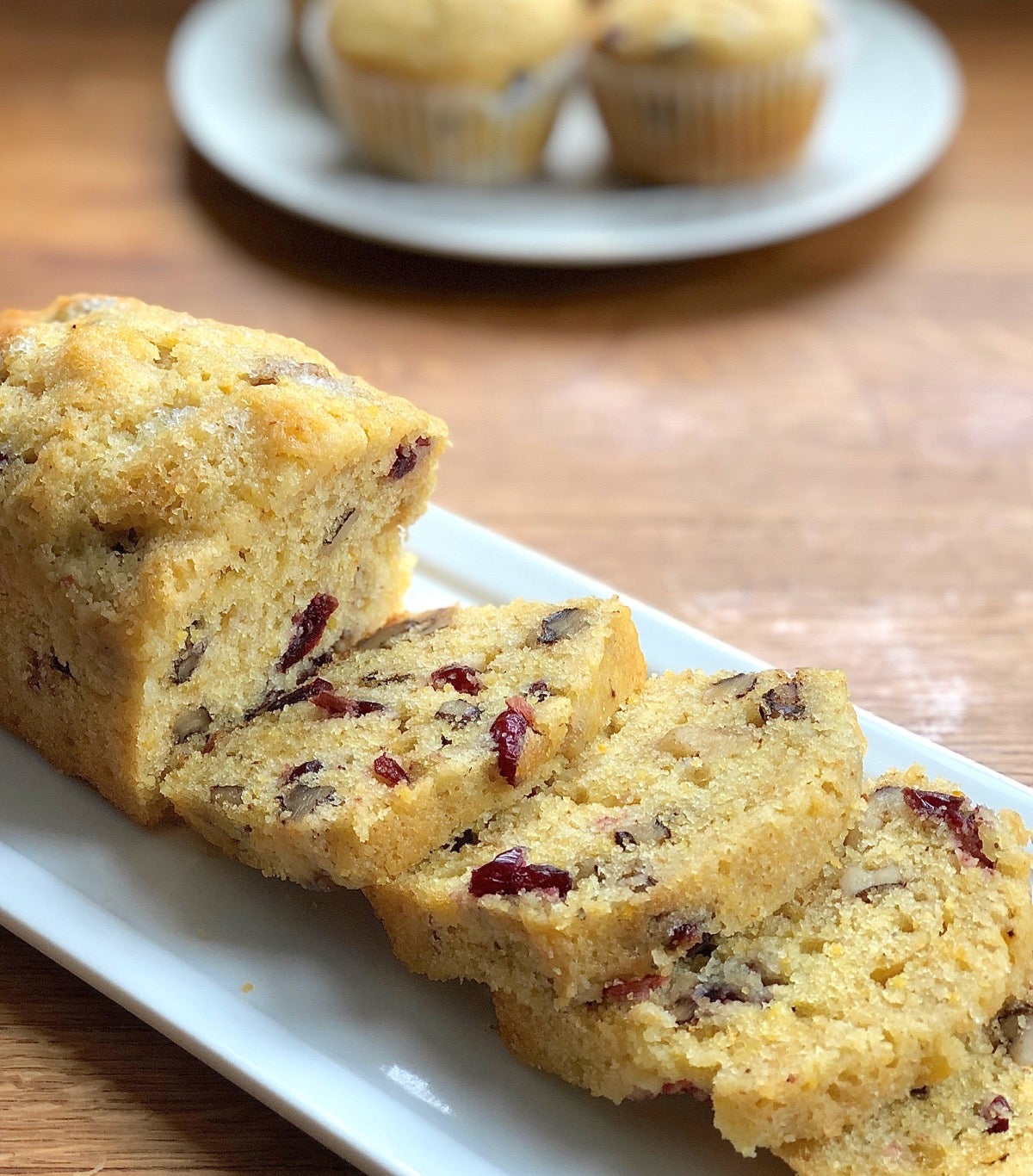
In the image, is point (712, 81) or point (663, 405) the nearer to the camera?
point (663, 405)

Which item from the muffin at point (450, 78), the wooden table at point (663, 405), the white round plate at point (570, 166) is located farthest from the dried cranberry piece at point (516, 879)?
the muffin at point (450, 78)

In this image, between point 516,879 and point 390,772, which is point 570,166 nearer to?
point 390,772

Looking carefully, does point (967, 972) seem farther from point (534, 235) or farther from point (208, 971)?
point (534, 235)

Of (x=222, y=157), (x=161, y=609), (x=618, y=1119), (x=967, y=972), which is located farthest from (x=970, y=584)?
(x=222, y=157)

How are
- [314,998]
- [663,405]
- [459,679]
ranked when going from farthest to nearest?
[663,405]
[459,679]
[314,998]

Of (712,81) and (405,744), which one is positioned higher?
(712,81)

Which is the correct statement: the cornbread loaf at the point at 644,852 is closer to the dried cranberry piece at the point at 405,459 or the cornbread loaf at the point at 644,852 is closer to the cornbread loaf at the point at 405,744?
the cornbread loaf at the point at 405,744

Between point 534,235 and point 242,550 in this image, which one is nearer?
point 242,550

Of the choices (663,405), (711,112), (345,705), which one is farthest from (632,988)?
(711,112)
